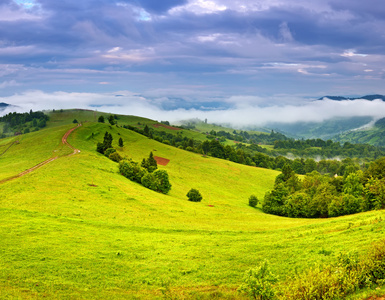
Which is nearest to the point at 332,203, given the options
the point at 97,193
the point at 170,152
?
the point at 97,193

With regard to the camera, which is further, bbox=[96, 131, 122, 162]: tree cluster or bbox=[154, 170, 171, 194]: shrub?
bbox=[96, 131, 122, 162]: tree cluster

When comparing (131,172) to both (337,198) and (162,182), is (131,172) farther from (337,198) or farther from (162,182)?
(337,198)

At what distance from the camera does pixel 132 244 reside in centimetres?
3459

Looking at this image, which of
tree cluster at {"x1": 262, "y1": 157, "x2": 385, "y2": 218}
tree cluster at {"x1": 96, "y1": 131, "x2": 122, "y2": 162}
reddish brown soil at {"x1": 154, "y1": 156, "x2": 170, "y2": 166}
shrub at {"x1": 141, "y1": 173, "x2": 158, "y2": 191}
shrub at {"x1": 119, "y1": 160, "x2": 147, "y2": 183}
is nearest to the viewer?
tree cluster at {"x1": 262, "y1": 157, "x2": 385, "y2": 218}

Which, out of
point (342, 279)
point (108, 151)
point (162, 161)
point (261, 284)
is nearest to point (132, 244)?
point (261, 284)

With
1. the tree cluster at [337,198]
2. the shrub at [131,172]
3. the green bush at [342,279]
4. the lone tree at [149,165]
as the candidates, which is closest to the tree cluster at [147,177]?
the shrub at [131,172]

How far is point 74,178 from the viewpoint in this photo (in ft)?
220

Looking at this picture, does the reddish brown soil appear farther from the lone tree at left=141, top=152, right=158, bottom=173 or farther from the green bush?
the green bush

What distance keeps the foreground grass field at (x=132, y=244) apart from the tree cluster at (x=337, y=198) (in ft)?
54.8

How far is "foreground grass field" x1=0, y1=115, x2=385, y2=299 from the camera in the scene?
24.9 m

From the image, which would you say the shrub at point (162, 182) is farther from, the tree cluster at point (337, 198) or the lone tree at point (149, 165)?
the tree cluster at point (337, 198)

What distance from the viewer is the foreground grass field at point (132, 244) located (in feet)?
81.6

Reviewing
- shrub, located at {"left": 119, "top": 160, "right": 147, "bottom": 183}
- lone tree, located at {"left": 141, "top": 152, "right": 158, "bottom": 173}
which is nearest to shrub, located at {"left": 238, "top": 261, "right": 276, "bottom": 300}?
shrub, located at {"left": 119, "top": 160, "right": 147, "bottom": 183}

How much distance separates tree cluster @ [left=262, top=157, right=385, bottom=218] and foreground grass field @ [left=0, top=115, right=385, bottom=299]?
16.7m
